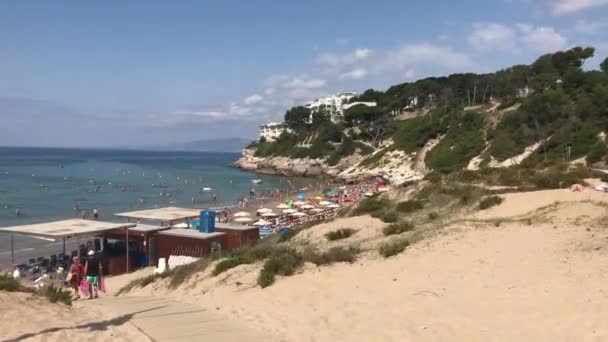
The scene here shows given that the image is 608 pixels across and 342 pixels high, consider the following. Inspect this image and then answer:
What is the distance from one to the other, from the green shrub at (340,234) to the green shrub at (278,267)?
429 centimetres

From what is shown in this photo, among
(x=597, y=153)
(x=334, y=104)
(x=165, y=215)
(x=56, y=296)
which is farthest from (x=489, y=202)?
(x=334, y=104)

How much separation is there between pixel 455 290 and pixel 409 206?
10.1 metres

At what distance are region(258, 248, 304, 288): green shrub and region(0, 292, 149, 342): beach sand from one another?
3.39 metres

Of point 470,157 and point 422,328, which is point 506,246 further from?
point 470,157

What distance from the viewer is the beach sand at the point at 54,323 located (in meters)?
6.80

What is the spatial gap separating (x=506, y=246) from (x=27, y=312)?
381 inches

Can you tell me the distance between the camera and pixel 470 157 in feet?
186

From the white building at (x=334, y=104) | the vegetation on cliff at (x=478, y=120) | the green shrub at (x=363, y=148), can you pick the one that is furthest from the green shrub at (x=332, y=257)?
the white building at (x=334, y=104)

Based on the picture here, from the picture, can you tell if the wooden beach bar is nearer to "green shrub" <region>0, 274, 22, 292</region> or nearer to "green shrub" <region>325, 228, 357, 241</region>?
"green shrub" <region>325, 228, 357, 241</region>

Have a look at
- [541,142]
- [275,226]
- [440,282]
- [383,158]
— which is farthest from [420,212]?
[383,158]

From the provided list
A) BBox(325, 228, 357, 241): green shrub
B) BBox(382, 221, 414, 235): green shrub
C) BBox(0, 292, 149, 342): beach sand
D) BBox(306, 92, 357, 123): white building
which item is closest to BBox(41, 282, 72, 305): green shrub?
BBox(0, 292, 149, 342): beach sand

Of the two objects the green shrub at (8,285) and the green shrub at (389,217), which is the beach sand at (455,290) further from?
the green shrub at (8,285)

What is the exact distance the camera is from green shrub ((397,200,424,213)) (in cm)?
1879

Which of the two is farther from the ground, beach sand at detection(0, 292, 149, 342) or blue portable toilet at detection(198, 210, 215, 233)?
beach sand at detection(0, 292, 149, 342)
